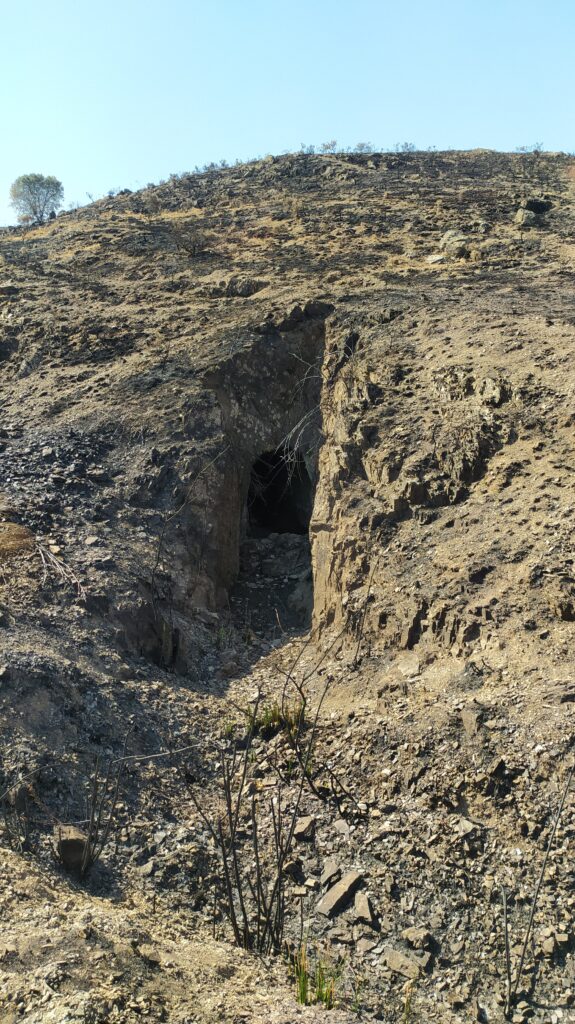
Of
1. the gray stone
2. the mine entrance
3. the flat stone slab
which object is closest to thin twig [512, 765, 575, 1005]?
the flat stone slab

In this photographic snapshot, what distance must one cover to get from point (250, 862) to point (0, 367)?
27.1 feet

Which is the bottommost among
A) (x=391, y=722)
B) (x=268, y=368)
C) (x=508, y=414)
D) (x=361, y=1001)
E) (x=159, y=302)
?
(x=361, y=1001)

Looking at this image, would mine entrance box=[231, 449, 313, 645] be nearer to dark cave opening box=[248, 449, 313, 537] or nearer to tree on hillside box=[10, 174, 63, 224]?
dark cave opening box=[248, 449, 313, 537]

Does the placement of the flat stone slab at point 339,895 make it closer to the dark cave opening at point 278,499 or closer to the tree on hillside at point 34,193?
the dark cave opening at point 278,499

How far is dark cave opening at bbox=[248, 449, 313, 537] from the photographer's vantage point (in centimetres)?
1001

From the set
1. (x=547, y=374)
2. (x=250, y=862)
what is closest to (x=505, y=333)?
(x=547, y=374)

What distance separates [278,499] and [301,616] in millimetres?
2520

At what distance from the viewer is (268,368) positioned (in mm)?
9711

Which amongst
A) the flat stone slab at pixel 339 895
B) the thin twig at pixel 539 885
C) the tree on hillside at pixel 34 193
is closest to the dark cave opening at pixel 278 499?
the flat stone slab at pixel 339 895

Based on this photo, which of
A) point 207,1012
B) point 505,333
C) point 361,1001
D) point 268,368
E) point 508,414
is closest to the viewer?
point 207,1012

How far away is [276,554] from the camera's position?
9367 millimetres

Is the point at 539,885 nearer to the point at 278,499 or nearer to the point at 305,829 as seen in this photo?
the point at 305,829

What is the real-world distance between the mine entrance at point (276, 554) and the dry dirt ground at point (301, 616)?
4 cm

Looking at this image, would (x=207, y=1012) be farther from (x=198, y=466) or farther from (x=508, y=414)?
(x=198, y=466)
